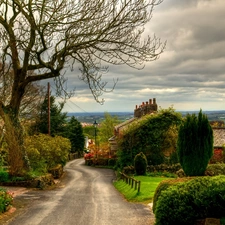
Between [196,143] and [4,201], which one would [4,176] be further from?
[196,143]

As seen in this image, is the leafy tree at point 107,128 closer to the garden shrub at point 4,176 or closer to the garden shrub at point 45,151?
the garden shrub at point 45,151

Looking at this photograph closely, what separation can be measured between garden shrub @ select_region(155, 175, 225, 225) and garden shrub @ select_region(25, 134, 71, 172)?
21.8m

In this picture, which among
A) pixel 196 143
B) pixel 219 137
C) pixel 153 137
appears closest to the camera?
pixel 196 143

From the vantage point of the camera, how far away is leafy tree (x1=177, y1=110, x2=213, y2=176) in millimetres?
14240

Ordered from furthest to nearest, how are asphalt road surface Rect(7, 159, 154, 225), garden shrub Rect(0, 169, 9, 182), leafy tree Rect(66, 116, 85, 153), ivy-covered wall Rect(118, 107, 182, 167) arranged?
1. leafy tree Rect(66, 116, 85, 153)
2. ivy-covered wall Rect(118, 107, 182, 167)
3. garden shrub Rect(0, 169, 9, 182)
4. asphalt road surface Rect(7, 159, 154, 225)

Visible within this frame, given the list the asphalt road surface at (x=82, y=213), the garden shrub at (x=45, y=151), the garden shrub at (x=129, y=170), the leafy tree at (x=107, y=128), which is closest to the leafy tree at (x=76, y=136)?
the leafy tree at (x=107, y=128)

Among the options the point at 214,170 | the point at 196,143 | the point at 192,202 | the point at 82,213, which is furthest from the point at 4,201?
the point at 214,170

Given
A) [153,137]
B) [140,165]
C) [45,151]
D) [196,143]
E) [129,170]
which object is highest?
[153,137]

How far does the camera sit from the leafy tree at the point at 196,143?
561 inches

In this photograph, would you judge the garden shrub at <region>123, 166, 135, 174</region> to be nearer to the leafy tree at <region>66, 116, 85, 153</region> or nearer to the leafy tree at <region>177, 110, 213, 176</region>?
the leafy tree at <region>177, 110, 213, 176</region>

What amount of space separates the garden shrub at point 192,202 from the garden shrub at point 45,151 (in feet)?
71.4

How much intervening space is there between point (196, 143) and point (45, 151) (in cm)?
2266

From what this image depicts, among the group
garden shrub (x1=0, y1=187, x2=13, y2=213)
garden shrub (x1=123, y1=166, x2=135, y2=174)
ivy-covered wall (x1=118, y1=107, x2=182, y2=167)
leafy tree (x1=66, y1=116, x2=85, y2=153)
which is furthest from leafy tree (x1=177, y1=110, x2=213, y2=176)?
leafy tree (x1=66, y1=116, x2=85, y2=153)

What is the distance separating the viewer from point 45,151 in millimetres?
34906
